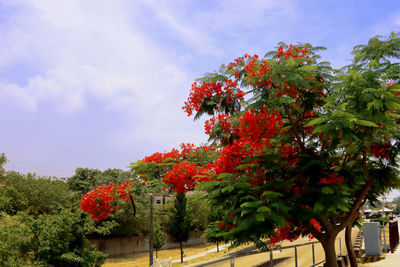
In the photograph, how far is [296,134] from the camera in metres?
8.77

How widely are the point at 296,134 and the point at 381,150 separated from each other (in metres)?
2.35

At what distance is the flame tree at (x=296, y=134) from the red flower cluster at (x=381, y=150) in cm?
3

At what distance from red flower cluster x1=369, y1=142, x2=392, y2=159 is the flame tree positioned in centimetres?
3

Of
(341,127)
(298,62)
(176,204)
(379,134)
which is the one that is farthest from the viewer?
(176,204)

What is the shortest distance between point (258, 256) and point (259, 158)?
2633 mm

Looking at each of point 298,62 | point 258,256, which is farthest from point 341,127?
point 258,256

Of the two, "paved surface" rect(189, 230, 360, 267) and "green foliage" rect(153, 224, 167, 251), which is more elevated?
"paved surface" rect(189, 230, 360, 267)

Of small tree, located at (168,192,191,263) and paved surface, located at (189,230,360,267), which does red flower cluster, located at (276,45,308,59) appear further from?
small tree, located at (168,192,191,263)

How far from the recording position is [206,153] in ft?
42.2

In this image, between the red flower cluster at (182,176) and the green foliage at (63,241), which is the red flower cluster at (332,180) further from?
the green foliage at (63,241)

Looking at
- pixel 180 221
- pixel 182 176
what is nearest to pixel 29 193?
pixel 180 221

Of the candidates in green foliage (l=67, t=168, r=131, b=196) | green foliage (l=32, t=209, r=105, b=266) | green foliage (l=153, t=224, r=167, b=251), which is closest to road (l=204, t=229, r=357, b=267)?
green foliage (l=32, t=209, r=105, b=266)

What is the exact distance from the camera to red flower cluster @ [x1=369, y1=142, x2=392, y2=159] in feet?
29.5

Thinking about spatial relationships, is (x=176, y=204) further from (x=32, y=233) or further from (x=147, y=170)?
(x=147, y=170)
